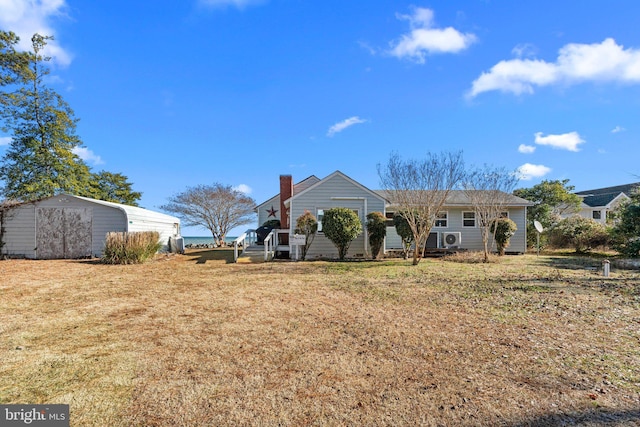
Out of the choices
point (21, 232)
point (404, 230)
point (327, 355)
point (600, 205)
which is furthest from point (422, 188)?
point (600, 205)

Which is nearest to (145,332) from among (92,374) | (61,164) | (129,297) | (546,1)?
(92,374)

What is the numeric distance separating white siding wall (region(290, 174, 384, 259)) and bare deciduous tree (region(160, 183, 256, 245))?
15.0 metres

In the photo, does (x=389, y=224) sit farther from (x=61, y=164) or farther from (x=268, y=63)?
(x=61, y=164)

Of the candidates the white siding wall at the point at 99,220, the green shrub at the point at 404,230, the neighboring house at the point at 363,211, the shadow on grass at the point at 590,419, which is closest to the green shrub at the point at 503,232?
the neighboring house at the point at 363,211

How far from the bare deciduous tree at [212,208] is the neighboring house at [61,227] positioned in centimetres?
1345

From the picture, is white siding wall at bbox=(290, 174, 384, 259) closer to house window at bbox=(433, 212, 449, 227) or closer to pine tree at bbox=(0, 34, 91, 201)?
house window at bbox=(433, 212, 449, 227)

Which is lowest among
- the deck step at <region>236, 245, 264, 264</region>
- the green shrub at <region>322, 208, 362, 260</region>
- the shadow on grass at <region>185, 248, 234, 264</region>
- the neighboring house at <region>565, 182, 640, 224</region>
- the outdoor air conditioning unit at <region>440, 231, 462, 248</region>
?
the shadow on grass at <region>185, 248, 234, 264</region>

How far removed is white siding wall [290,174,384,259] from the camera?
49.2ft

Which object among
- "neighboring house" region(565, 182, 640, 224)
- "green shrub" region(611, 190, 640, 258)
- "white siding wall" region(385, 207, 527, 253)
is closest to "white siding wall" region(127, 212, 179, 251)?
"white siding wall" region(385, 207, 527, 253)

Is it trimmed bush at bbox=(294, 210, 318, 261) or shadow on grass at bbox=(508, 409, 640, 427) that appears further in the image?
trimmed bush at bbox=(294, 210, 318, 261)

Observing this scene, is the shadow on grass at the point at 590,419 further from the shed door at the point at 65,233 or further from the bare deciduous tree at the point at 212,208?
the bare deciduous tree at the point at 212,208

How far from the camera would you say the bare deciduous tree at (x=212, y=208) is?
27.6 metres

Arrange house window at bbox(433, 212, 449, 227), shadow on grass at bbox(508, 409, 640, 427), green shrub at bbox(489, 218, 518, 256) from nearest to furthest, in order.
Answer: shadow on grass at bbox(508, 409, 640, 427) → green shrub at bbox(489, 218, 518, 256) → house window at bbox(433, 212, 449, 227)

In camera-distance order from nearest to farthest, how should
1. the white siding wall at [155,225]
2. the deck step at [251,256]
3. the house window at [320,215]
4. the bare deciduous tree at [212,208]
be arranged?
the deck step at [251,256] → the white siding wall at [155,225] → the house window at [320,215] → the bare deciduous tree at [212,208]
